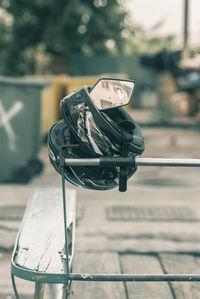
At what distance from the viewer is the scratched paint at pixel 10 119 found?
6992 millimetres

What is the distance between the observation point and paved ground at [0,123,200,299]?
12.3ft

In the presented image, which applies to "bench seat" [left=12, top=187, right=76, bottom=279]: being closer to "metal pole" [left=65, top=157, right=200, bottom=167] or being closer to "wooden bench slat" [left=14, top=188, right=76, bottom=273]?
"wooden bench slat" [left=14, top=188, right=76, bottom=273]

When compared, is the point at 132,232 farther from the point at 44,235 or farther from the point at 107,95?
the point at 107,95

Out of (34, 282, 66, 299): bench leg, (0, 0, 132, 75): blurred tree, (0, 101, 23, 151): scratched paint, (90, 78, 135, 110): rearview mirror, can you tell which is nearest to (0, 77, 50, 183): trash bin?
(0, 101, 23, 151): scratched paint

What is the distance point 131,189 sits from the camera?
6.86 metres

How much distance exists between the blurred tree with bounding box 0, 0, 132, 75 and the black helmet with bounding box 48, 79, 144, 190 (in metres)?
23.8

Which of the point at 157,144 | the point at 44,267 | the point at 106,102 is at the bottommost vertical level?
the point at 157,144

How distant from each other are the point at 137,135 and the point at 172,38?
1085 inches

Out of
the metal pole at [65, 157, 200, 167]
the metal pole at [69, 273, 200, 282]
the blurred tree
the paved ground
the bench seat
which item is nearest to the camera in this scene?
the metal pole at [65, 157, 200, 167]

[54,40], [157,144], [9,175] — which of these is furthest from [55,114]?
[54,40]

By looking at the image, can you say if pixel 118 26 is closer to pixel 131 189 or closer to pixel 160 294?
pixel 131 189

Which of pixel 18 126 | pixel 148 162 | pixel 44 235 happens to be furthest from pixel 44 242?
pixel 18 126

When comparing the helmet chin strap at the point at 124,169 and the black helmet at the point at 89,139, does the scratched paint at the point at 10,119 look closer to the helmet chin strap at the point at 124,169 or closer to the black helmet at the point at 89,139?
the black helmet at the point at 89,139

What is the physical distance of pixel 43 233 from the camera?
2996 millimetres
